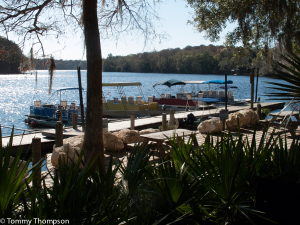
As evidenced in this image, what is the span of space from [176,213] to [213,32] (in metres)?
10.2

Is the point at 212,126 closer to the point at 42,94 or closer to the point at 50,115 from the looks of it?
the point at 50,115

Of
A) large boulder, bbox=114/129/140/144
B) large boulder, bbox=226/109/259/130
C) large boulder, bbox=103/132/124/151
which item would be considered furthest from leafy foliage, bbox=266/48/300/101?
large boulder, bbox=226/109/259/130

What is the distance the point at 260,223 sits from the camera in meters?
2.28

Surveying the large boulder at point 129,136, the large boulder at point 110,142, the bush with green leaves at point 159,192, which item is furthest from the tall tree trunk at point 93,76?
the large boulder at point 129,136

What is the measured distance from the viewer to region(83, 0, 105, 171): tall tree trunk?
15.4 ft

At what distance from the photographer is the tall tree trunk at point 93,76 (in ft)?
15.4

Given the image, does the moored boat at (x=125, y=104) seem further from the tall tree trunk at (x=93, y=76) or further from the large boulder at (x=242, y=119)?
the tall tree trunk at (x=93, y=76)

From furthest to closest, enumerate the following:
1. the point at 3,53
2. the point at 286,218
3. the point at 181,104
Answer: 1. the point at 181,104
2. the point at 3,53
3. the point at 286,218

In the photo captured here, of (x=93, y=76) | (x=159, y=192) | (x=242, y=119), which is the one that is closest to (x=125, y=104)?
(x=242, y=119)

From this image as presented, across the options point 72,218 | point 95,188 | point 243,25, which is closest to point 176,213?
point 95,188

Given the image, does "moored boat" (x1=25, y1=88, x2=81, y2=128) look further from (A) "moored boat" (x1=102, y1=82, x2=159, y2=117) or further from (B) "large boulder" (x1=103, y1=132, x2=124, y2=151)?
(B) "large boulder" (x1=103, y1=132, x2=124, y2=151)

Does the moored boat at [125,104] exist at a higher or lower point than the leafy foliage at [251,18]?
lower

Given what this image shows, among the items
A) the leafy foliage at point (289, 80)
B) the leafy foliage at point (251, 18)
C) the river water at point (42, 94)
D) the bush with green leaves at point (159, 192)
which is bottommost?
the river water at point (42, 94)

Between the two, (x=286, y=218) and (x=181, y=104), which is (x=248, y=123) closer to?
(x=286, y=218)
